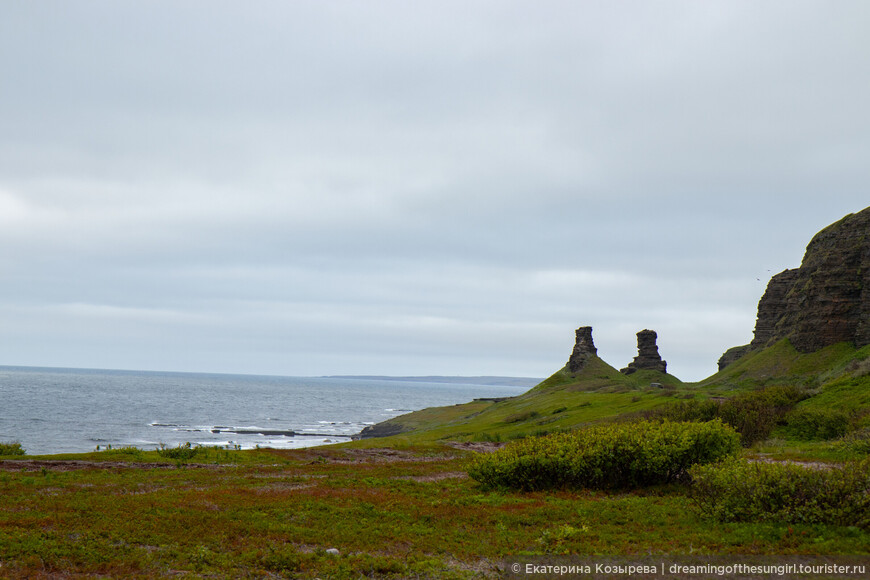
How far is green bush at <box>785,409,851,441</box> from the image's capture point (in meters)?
34.9

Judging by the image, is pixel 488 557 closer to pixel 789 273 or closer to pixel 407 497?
pixel 407 497

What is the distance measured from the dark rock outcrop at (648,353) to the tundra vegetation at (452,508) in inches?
4121

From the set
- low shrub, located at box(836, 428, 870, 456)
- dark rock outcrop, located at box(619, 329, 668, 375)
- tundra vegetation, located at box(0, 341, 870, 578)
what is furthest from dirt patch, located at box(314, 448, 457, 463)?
dark rock outcrop, located at box(619, 329, 668, 375)

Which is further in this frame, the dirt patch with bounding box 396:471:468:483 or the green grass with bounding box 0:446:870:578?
the dirt patch with bounding box 396:471:468:483

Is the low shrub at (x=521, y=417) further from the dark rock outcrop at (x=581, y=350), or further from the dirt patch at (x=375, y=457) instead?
the dark rock outcrop at (x=581, y=350)

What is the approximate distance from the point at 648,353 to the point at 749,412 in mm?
102726

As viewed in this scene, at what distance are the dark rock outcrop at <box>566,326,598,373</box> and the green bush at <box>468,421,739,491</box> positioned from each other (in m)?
116

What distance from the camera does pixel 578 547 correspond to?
46.3 ft

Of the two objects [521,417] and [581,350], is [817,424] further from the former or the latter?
[581,350]

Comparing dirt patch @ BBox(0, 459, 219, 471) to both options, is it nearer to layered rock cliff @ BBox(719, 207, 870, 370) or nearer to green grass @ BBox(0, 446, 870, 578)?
green grass @ BBox(0, 446, 870, 578)

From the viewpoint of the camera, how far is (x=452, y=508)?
19828mm

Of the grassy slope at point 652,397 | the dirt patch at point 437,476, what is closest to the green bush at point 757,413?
the grassy slope at point 652,397

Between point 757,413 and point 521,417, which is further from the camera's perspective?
point 521,417

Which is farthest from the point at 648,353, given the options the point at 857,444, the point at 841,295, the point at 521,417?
the point at 857,444
